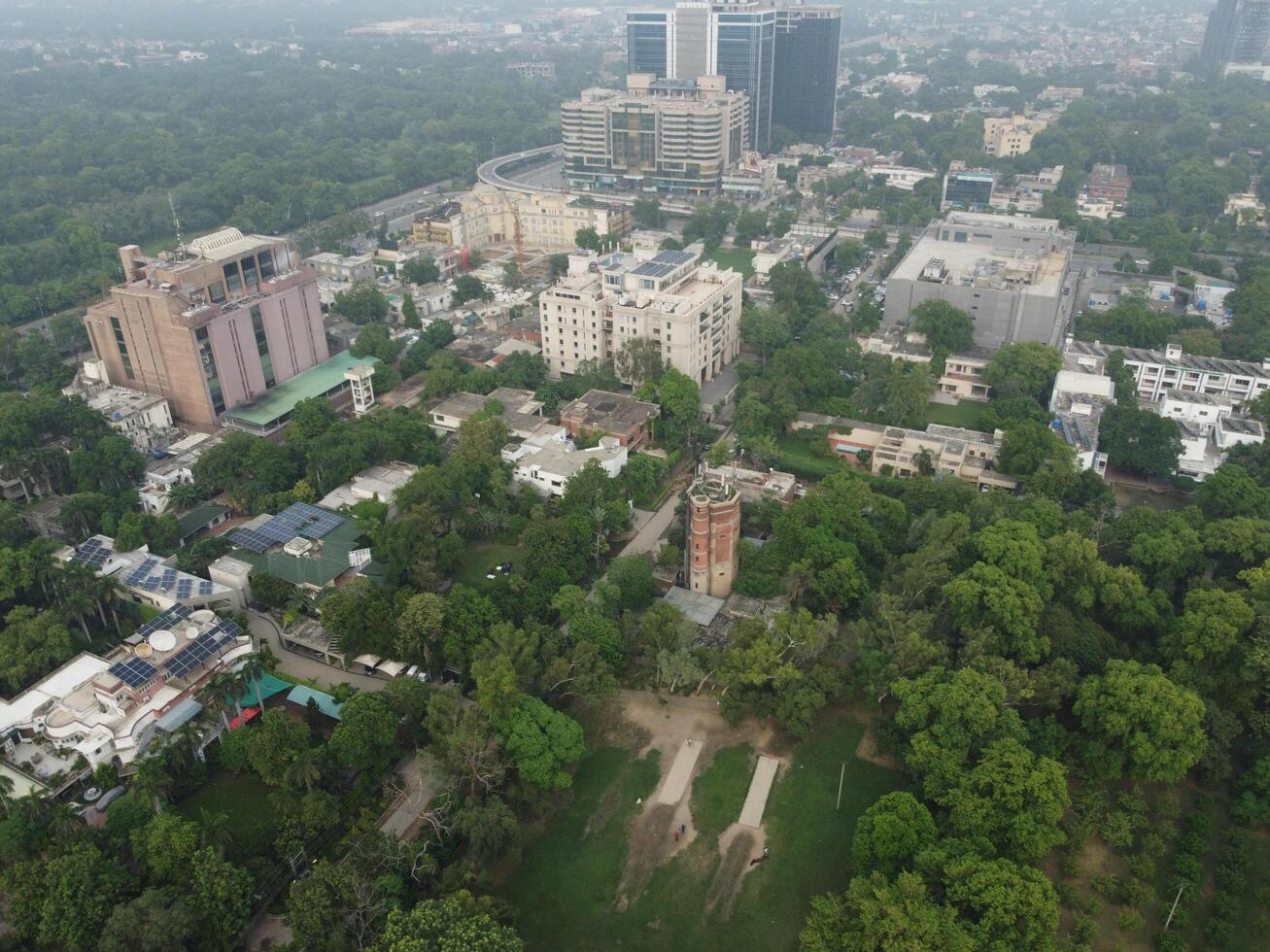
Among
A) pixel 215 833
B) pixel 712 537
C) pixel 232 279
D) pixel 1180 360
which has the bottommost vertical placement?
pixel 1180 360

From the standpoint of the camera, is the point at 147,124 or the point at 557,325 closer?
the point at 557,325

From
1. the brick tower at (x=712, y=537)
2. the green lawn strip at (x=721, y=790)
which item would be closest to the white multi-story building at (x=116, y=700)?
the green lawn strip at (x=721, y=790)

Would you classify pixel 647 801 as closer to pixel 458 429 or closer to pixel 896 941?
pixel 896 941

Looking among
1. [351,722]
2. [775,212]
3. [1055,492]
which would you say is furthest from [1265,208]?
[351,722]

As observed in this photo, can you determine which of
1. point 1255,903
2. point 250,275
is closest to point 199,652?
point 250,275

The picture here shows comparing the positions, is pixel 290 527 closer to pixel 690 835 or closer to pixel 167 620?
pixel 167 620

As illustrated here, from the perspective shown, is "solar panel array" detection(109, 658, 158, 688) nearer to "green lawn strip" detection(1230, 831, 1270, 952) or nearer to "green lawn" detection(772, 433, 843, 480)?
"green lawn" detection(772, 433, 843, 480)
